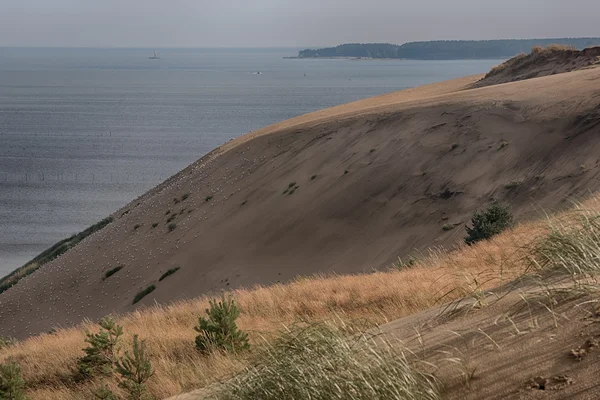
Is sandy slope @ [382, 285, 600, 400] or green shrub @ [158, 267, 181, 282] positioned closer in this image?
sandy slope @ [382, 285, 600, 400]

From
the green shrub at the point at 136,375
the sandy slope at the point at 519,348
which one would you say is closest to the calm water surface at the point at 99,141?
the green shrub at the point at 136,375

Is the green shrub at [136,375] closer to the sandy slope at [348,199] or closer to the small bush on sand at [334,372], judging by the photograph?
the small bush on sand at [334,372]

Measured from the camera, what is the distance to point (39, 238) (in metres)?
46.7

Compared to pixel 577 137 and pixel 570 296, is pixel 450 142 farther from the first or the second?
pixel 570 296

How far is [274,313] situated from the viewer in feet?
33.2

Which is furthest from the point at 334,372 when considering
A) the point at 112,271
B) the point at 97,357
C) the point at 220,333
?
the point at 112,271

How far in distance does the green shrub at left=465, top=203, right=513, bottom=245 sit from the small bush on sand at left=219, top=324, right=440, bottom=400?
37.2ft

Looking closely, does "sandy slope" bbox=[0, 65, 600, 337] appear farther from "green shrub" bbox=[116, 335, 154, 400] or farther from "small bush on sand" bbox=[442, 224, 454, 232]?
"green shrub" bbox=[116, 335, 154, 400]

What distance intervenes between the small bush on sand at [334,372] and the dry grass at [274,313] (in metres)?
0.80

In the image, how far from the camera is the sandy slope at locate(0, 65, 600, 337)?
22.4m

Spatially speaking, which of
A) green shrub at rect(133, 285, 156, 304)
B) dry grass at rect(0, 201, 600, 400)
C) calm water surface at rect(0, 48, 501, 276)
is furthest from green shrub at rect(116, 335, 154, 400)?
calm water surface at rect(0, 48, 501, 276)

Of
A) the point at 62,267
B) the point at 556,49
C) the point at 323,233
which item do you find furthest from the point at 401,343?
the point at 556,49

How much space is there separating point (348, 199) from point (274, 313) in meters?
16.5

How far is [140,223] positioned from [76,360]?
976 inches
